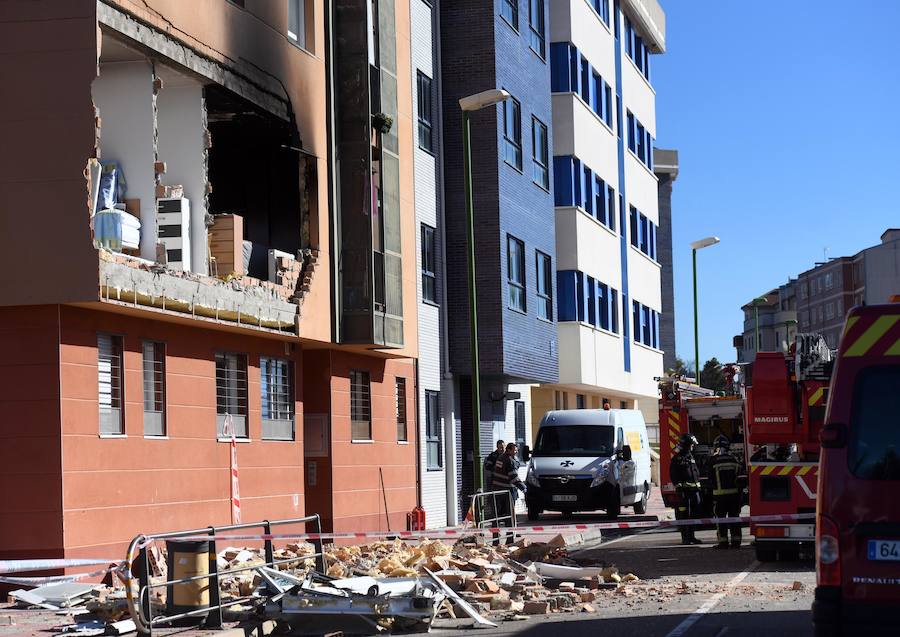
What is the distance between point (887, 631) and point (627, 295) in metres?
42.1

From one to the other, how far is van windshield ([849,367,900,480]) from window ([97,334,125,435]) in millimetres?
11182

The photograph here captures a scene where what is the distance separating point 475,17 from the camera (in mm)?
33906

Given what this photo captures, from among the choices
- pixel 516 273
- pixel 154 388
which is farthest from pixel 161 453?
pixel 516 273

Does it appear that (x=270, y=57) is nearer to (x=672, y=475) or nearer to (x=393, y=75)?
(x=393, y=75)

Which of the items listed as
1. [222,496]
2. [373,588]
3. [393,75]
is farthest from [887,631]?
[393,75]

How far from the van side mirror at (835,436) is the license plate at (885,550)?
23.7 inches

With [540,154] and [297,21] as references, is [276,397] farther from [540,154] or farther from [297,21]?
[540,154]

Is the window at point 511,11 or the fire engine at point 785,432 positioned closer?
the fire engine at point 785,432

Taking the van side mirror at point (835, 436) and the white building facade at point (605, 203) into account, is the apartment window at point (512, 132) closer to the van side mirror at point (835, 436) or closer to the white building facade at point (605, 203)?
the white building facade at point (605, 203)

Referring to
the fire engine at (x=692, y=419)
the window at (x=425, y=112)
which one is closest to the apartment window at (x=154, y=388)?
the fire engine at (x=692, y=419)

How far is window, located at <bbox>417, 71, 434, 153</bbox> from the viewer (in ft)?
107

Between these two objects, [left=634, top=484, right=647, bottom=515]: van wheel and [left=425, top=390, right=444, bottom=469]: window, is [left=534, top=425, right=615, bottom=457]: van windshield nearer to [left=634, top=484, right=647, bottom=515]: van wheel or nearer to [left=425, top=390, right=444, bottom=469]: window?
[left=634, top=484, right=647, bottom=515]: van wheel

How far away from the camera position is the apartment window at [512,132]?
35.2 meters

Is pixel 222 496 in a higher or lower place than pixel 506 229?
lower
